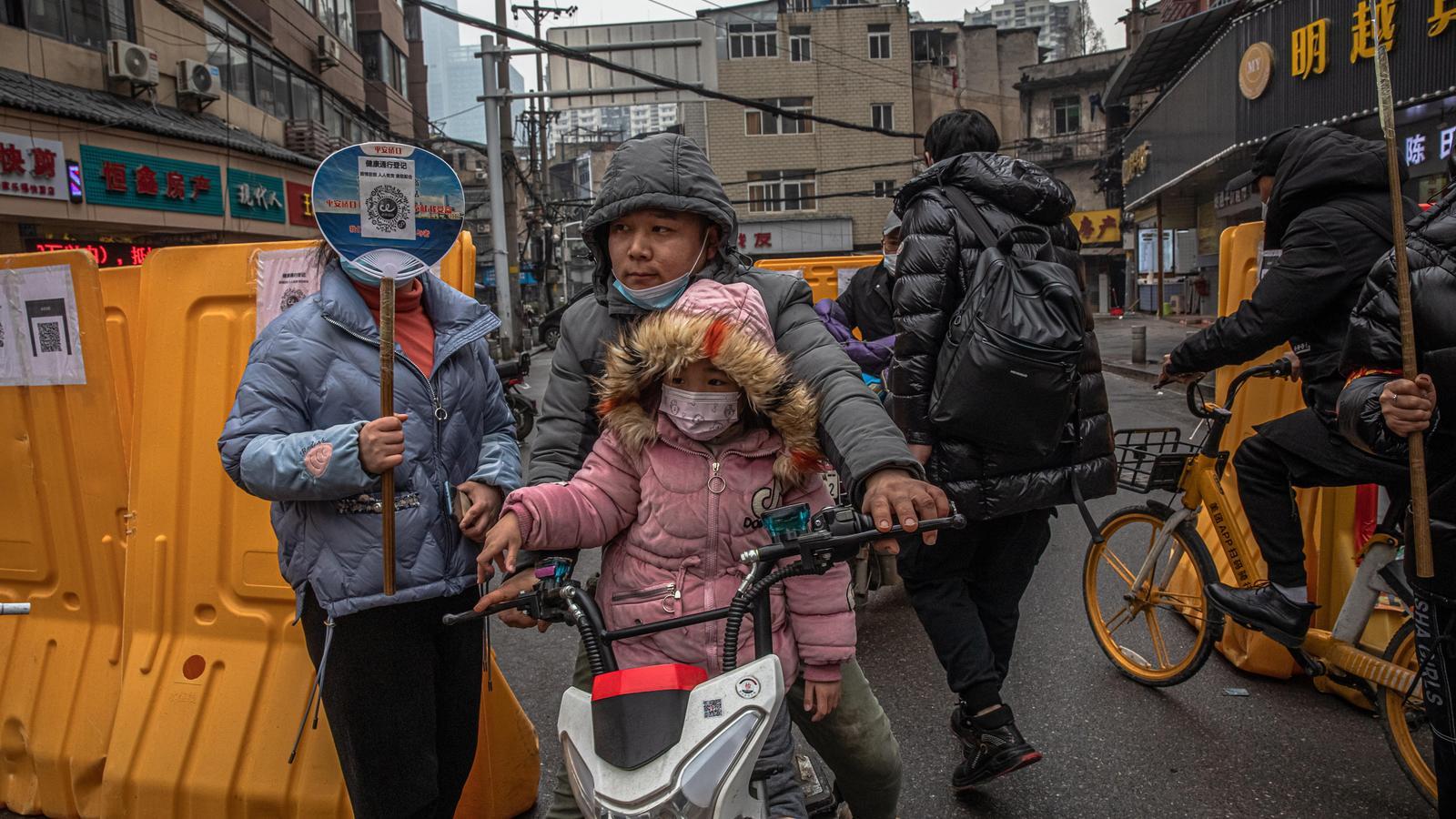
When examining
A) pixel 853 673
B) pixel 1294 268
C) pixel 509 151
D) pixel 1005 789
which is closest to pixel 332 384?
pixel 853 673

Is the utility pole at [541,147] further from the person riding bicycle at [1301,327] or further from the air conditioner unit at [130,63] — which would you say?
the person riding bicycle at [1301,327]

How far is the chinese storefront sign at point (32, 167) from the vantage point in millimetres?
11859

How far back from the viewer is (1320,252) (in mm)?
3254

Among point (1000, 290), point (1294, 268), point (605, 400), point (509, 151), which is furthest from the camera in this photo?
point (509, 151)

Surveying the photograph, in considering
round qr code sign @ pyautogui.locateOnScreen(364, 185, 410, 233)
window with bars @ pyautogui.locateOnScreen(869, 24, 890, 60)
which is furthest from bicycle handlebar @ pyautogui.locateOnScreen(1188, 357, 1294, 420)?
window with bars @ pyautogui.locateOnScreen(869, 24, 890, 60)

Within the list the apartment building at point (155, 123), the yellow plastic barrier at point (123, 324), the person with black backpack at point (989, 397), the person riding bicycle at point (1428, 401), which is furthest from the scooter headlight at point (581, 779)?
the apartment building at point (155, 123)

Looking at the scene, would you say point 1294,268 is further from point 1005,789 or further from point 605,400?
point 605,400

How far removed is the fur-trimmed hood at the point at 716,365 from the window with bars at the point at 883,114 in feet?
135

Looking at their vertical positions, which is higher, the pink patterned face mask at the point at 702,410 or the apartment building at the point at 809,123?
the apartment building at the point at 809,123

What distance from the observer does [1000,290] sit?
3.07m

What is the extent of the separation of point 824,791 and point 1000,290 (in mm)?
1563

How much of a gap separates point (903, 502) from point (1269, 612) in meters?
2.37

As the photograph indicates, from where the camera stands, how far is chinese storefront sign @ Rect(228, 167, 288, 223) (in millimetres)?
17344

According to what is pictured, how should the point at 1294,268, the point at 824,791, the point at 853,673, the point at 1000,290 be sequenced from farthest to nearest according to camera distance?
the point at 1294,268 < the point at 1000,290 < the point at 824,791 < the point at 853,673
